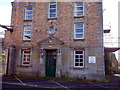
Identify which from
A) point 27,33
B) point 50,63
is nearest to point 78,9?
point 27,33

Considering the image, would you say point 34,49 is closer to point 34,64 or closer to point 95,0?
point 34,64

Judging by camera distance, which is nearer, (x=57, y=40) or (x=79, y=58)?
(x=79, y=58)

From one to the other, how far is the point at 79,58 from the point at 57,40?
9.81 feet

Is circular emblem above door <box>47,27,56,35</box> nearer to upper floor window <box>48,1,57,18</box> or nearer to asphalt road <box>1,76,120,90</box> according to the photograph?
upper floor window <box>48,1,57,18</box>

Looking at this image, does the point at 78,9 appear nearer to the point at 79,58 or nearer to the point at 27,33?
the point at 79,58

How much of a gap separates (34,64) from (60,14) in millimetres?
6287

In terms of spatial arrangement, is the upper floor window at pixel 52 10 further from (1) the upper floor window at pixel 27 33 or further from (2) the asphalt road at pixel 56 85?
(2) the asphalt road at pixel 56 85

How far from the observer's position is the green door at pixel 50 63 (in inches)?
555

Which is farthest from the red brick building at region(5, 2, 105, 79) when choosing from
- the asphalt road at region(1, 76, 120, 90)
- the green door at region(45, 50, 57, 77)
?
the asphalt road at region(1, 76, 120, 90)

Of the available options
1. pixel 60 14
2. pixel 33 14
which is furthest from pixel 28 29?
pixel 60 14

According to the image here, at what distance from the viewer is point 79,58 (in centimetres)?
1359

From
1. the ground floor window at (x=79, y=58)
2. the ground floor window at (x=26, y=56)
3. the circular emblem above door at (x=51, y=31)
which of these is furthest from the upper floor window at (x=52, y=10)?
the ground floor window at (x=79, y=58)

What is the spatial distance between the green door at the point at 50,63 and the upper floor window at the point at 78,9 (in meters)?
4.89

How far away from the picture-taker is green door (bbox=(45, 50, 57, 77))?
1409 centimetres
